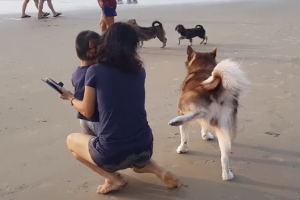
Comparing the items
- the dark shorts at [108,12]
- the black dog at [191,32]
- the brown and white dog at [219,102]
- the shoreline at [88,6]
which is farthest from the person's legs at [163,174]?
the shoreline at [88,6]

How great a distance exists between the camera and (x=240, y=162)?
3725mm

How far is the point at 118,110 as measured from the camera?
2943 millimetres

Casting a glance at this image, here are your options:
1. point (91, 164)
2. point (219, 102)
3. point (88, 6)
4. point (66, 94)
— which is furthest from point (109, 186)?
point (88, 6)

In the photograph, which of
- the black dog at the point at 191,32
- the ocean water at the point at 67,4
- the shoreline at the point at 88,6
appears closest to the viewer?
the black dog at the point at 191,32

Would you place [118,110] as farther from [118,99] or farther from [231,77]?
[231,77]

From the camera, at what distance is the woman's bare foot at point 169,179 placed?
3229 mm

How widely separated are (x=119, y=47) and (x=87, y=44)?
0.34 meters

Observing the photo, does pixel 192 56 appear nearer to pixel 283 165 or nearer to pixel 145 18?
pixel 283 165

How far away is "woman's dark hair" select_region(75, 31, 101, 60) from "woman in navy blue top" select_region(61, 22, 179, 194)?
65mm

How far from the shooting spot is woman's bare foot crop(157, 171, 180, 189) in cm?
323

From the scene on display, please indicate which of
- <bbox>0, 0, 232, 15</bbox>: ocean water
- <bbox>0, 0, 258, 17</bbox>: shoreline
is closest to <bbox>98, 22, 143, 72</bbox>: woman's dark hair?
<bbox>0, 0, 258, 17</bbox>: shoreline

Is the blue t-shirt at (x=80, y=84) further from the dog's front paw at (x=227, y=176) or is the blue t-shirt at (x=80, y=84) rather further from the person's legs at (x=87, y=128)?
the dog's front paw at (x=227, y=176)

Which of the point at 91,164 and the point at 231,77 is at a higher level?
the point at 231,77

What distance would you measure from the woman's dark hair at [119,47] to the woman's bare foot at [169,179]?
882 millimetres
